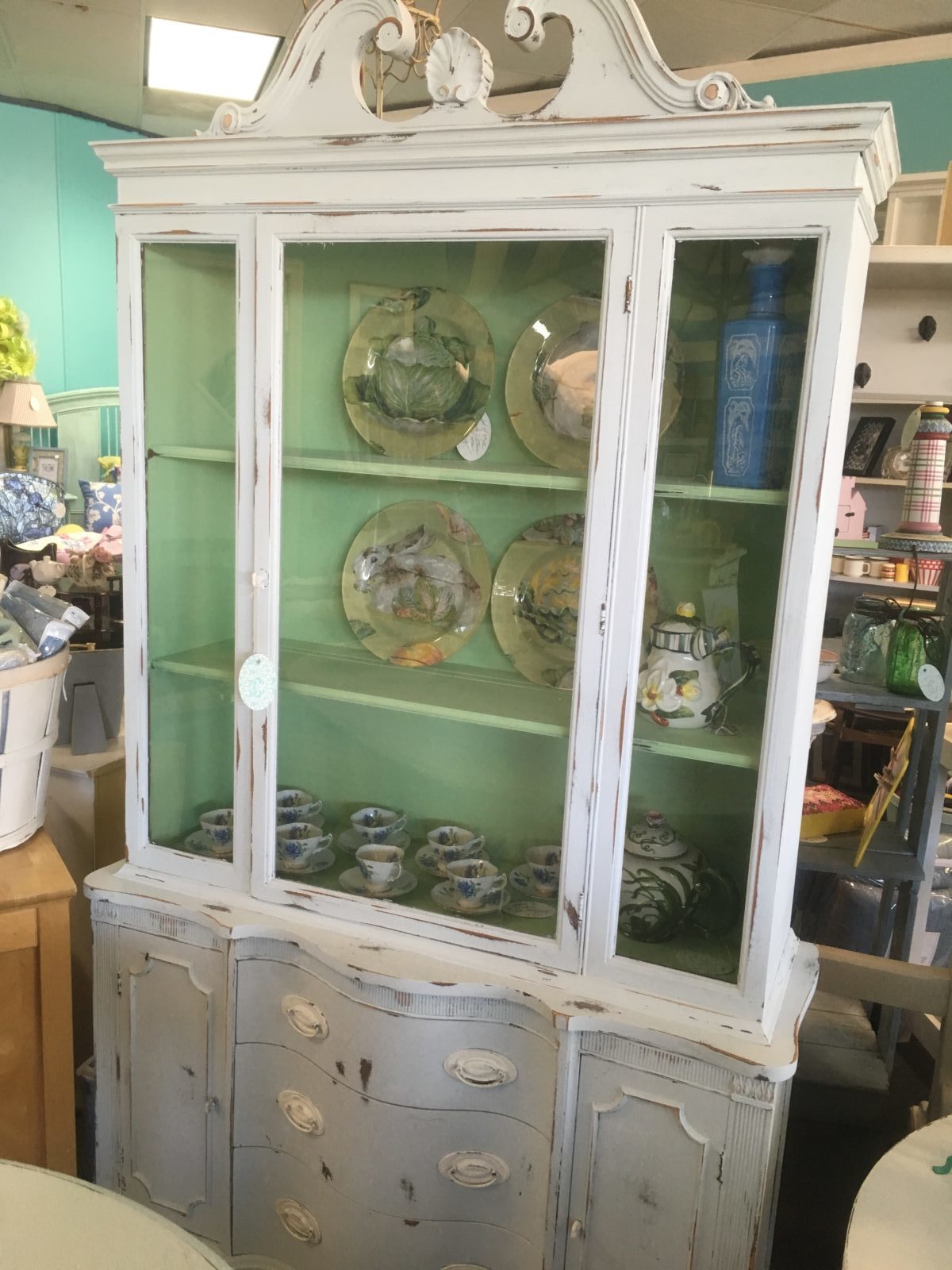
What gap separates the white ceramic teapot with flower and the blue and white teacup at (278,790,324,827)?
0.63 metres

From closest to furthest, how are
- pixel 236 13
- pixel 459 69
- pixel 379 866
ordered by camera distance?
pixel 459 69 → pixel 379 866 → pixel 236 13

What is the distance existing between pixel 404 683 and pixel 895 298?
2.06m

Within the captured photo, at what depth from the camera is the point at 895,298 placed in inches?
107

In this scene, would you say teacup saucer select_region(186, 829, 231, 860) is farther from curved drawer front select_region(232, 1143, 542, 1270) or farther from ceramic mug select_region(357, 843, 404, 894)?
curved drawer front select_region(232, 1143, 542, 1270)

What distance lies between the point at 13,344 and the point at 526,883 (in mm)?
4098

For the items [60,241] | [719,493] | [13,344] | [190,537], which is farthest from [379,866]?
[60,241]

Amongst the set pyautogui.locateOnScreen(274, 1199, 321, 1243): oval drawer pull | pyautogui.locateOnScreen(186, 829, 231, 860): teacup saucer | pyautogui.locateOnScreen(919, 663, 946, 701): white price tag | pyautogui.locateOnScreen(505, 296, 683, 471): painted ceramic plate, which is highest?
pyautogui.locateOnScreen(505, 296, 683, 471): painted ceramic plate

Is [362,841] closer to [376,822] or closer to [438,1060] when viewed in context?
[376,822]

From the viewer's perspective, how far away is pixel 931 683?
186 centimetres

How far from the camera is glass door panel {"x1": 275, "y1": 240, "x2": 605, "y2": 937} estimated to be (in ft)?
4.41

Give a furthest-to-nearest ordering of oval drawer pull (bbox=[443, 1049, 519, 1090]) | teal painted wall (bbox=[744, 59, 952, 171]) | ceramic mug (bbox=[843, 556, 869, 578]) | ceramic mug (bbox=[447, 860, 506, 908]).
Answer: ceramic mug (bbox=[843, 556, 869, 578])
teal painted wall (bbox=[744, 59, 952, 171])
ceramic mug (bbox=[447, 860, 506, 908])
oval drawer pull (bbox=[443, 1049, 519, 1090])

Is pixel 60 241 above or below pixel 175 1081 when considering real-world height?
above

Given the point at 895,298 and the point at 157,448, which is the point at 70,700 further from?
the point at 895,298

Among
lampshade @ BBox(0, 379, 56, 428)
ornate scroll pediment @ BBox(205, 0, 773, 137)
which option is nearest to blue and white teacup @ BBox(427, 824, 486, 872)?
ornate scroll pediment @ BBox(205, 0, 773, 137)
